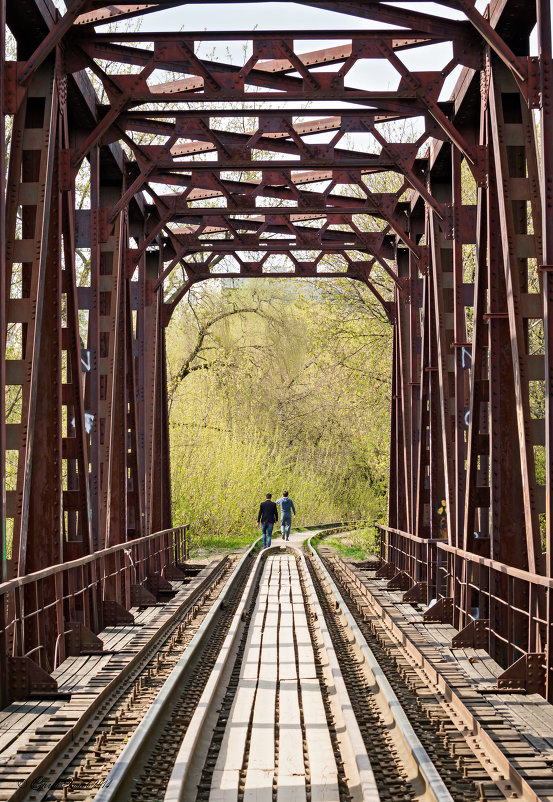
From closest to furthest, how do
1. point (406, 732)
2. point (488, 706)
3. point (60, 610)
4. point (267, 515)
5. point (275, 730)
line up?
1. point (406, 732)
2. point (275, 730)
3. point (488, 706)
4. point (60, 610)
5. point (267, 515)

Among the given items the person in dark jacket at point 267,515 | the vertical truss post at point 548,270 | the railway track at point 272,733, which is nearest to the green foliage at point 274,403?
the person in dark jacket at point 267,515

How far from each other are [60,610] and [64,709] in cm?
231

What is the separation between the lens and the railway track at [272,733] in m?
6.16

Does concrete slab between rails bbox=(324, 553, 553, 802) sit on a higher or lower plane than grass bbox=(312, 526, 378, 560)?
lower

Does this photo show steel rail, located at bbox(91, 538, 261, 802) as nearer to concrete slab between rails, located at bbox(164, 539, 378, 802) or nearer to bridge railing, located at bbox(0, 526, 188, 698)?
concrete slab between rails, located at bbox(164, 539, 378, 802)

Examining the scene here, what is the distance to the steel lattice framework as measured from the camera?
9.09 m

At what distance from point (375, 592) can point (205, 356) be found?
1945 cm

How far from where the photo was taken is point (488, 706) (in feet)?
26.6

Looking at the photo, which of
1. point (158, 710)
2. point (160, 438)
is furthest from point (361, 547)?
point (158, 710)

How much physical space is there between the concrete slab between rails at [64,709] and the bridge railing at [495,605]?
3.38 m

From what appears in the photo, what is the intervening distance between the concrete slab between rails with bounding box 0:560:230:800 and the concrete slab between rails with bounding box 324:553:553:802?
9.09ft

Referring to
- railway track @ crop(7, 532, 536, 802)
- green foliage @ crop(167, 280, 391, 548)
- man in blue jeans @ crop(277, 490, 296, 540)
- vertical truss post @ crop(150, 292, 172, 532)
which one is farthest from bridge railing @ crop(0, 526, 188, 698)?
man in blue jeans @ crop(277, 490, 296, 540)

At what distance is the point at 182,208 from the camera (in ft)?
57.1

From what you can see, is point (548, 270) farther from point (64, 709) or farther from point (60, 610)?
point (60, 610)
